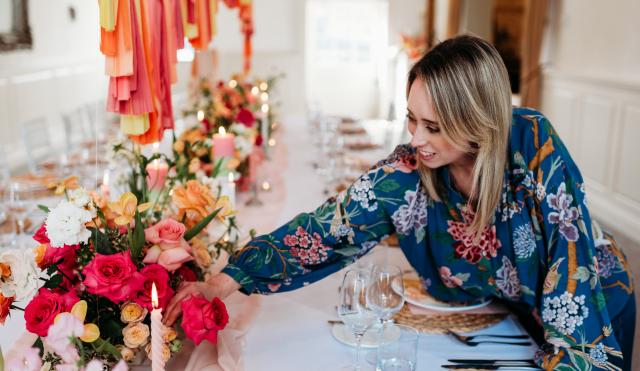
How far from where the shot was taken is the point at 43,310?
106 centimetres

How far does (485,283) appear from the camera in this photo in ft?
4.77

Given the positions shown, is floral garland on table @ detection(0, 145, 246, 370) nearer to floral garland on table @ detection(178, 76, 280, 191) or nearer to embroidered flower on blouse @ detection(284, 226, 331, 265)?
embroidered flower on blouse @ detection(284, 226, 331, 265)

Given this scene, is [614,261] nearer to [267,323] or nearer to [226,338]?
[267,323]

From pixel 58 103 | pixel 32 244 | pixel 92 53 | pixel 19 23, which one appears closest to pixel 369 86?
pixel 92 53

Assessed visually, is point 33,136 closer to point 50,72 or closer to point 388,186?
point 50,72

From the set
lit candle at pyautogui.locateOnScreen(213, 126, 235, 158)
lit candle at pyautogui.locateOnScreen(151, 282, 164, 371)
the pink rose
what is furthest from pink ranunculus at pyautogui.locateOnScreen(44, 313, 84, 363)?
lit candle at pyautogui.locateOnScreen(213, 126, 235, 158)

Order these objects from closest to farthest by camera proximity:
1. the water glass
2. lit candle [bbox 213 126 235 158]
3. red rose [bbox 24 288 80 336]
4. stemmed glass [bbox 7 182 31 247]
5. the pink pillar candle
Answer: red rose [bbox 24 288 80 336] → the water glass → the pink pillar candle → stemmed glass [bbox 7 182 31 247] → lit candle [bbox 213 126 235 158]

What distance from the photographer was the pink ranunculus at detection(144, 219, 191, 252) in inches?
47.6

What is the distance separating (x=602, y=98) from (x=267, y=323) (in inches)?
167

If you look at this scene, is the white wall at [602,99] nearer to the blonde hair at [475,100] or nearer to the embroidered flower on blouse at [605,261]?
the embroidered flower on blouse at [605,261]

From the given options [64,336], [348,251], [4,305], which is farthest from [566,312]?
[4,305]

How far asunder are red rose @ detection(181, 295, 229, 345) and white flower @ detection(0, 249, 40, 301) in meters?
0.27

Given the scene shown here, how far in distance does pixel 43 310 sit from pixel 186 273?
32 cm

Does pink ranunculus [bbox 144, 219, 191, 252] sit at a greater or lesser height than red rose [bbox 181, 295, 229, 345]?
greater
